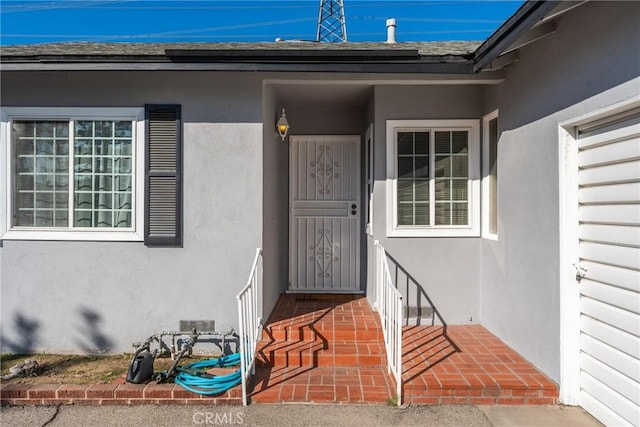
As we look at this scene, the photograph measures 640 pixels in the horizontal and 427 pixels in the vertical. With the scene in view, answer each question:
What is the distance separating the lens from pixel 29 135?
4.31m

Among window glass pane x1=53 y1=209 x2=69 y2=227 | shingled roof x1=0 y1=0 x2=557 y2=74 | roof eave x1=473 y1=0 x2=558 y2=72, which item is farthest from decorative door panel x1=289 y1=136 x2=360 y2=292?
Result: window glass pane x1=53 y1=209 x2=69 y2=227

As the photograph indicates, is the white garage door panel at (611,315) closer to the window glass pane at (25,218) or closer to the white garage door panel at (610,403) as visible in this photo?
the white garage door panel at (610,403)

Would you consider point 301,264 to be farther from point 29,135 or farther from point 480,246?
point 29,135

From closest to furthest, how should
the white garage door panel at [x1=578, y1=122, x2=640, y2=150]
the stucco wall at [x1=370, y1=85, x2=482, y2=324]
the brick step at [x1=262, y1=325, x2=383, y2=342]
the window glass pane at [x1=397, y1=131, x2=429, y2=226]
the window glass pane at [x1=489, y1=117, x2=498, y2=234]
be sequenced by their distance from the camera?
the white garage door panel at [x1=578, y1=122, x2=640, y2=150], the brick step at [x1=262, y1=325, x2=383, y2=342], the window glass pane at [x1=489, y1=117, x2=498, y2=234], the stucco wall at [x1=370, y1=85, x2=482, y2=324], the window glass pane at [x1=397, y1=131, x2=429, y2=226]

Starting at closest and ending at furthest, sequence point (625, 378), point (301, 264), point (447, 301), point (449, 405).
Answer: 1. point (625, 378)
2. point (449, 405)
3. point (447, 301)
4. point (301, 264)

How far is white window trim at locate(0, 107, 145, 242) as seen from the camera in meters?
4.20

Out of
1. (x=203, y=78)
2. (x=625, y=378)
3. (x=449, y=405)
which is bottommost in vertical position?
(x=449, y=405)

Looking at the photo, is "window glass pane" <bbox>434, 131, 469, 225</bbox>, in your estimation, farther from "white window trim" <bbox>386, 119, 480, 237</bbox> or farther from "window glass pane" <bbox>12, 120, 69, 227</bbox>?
"window glass pane" <bbox>12, 120, 69, 227</bbox>

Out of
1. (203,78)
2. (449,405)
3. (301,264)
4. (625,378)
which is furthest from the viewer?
(301,264)

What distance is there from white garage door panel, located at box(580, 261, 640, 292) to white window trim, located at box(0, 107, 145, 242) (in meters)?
4.12

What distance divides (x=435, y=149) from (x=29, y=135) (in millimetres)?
4526

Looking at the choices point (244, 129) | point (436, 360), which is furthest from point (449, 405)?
point (244, 129)

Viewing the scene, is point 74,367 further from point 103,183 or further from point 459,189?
point 459,189

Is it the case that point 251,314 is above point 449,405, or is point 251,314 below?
above
